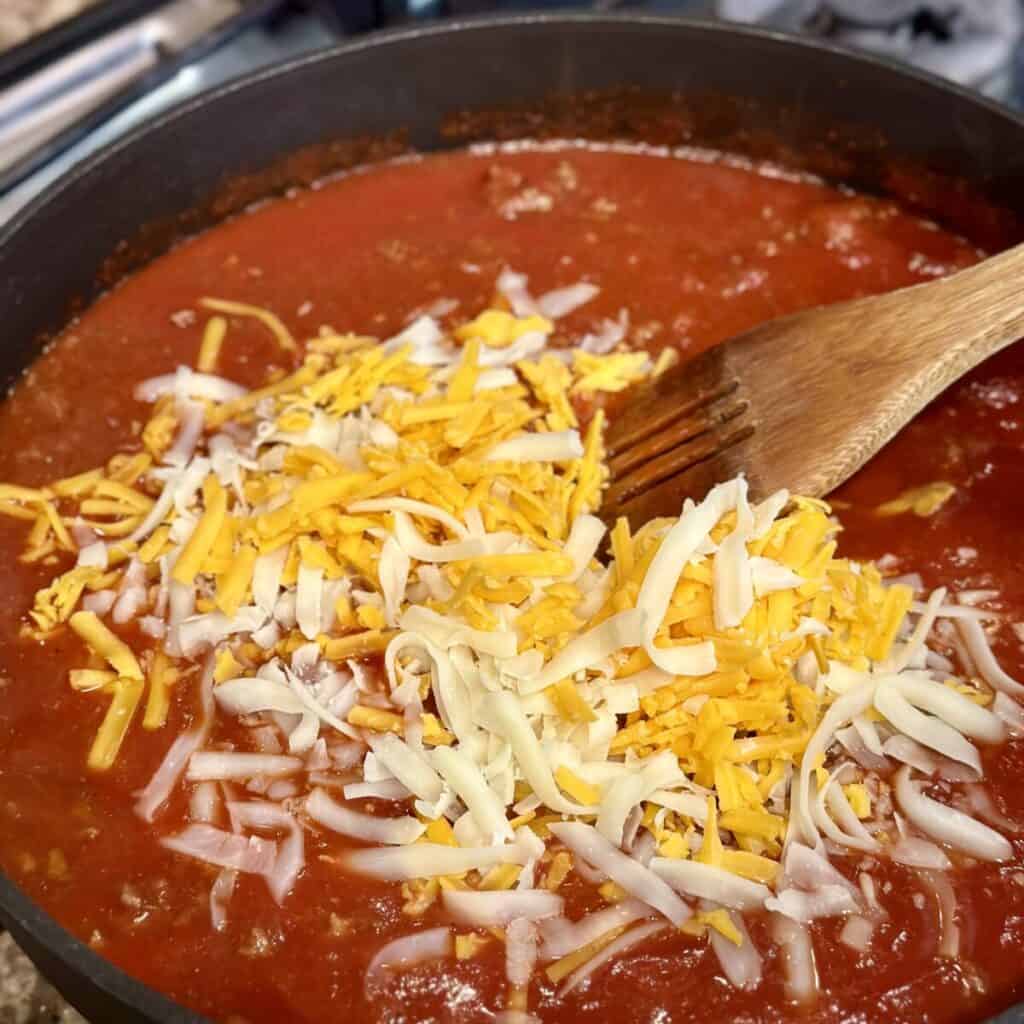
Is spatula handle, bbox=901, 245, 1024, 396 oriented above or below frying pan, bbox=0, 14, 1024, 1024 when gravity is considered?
below

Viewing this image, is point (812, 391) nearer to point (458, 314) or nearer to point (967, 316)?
point (967, 316)

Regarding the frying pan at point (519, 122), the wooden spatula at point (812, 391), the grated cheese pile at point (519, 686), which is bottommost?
the grated cheese pile at point (519, 686)

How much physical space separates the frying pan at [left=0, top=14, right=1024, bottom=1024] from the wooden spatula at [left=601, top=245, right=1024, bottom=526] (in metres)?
0.43

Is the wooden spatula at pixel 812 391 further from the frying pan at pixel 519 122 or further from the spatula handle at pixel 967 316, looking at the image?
the frying pan at pixel 519 122

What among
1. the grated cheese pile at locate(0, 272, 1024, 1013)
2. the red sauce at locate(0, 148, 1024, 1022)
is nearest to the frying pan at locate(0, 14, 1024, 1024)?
the red sauce at locate(0, 148, 1024, 1022)

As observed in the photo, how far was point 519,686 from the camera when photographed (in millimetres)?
1252

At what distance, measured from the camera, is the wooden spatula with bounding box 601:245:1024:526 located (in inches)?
56.6

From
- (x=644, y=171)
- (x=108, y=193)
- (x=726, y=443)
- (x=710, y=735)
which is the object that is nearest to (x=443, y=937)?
(x=710, y=735)

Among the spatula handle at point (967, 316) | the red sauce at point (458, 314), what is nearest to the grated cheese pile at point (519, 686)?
the red sauce at point (458, 314)

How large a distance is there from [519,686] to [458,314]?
0.72 meters

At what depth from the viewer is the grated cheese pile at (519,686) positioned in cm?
120

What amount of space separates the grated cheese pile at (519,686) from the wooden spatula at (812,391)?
0.08 meters

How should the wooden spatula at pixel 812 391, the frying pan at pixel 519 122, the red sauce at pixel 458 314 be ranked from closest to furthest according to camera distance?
the red sauce at pixel 458 314 < the wooden spatula at pixel 812 391 < the frying pan at pixel 519 122

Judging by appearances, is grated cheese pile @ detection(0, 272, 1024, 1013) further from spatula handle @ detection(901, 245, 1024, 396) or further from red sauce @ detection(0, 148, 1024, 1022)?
spatula handle @ detection(901, 245, 1024, 396)
